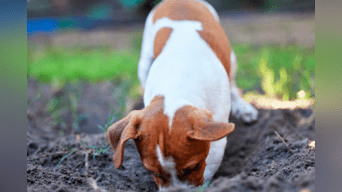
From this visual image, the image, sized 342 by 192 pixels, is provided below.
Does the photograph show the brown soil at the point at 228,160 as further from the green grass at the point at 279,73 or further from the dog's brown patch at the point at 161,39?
the dog's brown patch at the point at 161,39

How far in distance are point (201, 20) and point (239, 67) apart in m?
3.16

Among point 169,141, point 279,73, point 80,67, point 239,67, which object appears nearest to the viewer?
point 169,141

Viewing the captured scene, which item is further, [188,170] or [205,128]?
[188,170]

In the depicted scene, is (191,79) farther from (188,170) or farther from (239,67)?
(239,67)

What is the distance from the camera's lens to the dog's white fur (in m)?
2.74

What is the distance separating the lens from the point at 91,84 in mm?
6445

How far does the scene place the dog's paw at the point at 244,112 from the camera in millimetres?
4100

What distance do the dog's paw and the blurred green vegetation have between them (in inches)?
22.6

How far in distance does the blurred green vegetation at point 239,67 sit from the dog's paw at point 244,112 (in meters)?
0.57

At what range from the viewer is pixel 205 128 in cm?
217

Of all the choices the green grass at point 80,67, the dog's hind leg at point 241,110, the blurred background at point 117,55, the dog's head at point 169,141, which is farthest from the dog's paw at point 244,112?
the green grass at point 80,67

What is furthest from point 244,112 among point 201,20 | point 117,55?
point 117,55

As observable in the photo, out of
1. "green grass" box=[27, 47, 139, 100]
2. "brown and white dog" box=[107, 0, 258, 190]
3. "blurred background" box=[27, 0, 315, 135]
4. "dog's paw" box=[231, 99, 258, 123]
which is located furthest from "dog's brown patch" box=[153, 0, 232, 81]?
"green grass" box=[27, 47, 139, 100]

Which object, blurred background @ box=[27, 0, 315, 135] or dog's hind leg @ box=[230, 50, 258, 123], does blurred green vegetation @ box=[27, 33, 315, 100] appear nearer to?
blurred background @ box=[27, 0, 315, 135]
